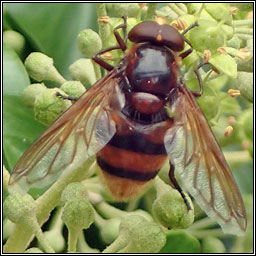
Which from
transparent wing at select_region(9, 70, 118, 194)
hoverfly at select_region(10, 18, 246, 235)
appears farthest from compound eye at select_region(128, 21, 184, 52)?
transparent wing at select_region(9, 70, 118, 194)

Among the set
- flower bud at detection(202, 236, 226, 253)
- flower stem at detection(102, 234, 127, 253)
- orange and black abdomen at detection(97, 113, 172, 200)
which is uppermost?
orange and black abdomen at detection(97, 113, 172, 200)

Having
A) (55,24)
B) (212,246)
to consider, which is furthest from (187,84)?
(55,24)

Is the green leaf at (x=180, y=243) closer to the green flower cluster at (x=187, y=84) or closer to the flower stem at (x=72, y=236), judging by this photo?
the green flower cluster at (x=187, y=84)

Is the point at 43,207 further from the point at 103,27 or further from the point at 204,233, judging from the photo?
the point at 204,233

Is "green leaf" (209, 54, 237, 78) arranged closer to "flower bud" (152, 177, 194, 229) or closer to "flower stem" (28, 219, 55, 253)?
"flower bud" (152, 177, 194, 229)

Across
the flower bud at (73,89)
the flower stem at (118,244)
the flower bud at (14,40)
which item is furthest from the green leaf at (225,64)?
the flower bud at (14,40)

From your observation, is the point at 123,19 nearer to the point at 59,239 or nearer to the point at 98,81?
the point at 98,81

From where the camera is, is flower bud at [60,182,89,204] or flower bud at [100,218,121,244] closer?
flower bud at [60,182,89,204]
